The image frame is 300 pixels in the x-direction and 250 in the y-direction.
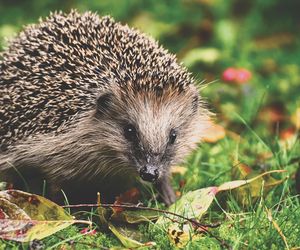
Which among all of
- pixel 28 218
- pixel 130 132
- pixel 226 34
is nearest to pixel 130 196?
pixel 130 132

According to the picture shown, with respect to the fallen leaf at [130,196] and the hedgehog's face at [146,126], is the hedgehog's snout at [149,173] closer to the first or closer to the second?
the hedgehog's face at [146,126]

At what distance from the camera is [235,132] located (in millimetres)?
4477

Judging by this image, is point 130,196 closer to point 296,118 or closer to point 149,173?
point 149,173

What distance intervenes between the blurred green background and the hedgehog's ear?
5.75ft

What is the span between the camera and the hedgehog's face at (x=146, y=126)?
3.11 m

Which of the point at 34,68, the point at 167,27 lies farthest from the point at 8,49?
the point at 167,27

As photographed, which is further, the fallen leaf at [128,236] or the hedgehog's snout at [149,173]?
the hedgehog's snout at [149,173]

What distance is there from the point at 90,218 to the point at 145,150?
42 cm

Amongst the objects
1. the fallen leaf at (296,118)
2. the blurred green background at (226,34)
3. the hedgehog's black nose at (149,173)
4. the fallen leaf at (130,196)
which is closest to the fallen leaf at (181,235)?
the hedgehog's black nose at (149,173)

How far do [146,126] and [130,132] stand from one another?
0.11 meters

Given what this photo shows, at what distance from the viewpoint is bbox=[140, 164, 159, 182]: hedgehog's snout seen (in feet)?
9.77

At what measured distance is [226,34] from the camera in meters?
5.82

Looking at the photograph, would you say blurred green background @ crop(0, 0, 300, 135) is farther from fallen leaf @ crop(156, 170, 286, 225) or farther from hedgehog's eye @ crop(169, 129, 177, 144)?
fallen leaf @ crop(156, 170, 286, 225)

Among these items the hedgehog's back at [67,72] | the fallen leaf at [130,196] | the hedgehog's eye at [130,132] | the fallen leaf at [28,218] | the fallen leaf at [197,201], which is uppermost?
the hedgehog's back at [67,72]
